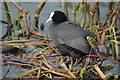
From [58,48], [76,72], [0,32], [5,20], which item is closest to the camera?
[76,72]

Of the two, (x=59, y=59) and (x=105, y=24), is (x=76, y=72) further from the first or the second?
(x=105, y=24)

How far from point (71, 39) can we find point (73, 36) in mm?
40

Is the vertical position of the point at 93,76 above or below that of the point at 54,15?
below

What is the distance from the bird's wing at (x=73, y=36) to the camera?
3771mm

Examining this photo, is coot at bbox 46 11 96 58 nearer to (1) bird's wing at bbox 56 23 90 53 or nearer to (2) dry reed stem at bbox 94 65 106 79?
(1) bird's wing at bbox 56 23 90 53

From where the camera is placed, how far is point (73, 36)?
3857mm

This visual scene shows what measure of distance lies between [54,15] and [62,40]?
14.4 inches

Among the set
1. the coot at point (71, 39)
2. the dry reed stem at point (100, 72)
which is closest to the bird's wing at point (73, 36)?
the coot at point (71, 39)

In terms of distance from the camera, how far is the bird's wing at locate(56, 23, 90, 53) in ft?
12.4

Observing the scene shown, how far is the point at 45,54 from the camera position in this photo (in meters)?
4.18

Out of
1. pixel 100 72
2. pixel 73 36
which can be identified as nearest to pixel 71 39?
pixel 73 36

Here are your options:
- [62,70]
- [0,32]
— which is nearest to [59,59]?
[62,70]

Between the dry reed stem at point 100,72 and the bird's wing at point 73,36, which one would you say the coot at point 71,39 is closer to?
the bird's wing at point 73,36

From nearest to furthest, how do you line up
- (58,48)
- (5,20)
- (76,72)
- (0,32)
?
(76,72), (58,48), (0,32), (5,20)
